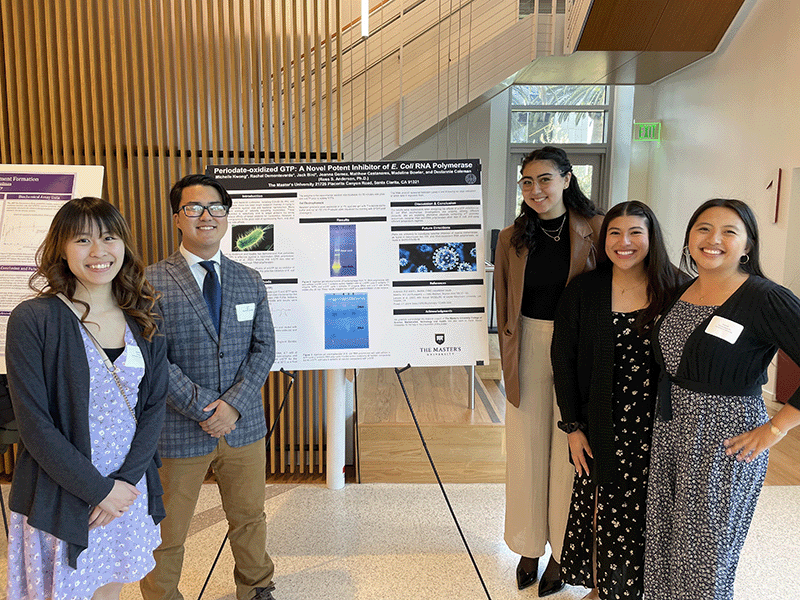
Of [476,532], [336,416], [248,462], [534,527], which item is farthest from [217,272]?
[476,532]

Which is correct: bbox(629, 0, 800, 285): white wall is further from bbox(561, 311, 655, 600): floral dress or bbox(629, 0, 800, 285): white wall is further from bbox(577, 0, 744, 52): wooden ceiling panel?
bbox(561, 311, 655, 600): floral dress

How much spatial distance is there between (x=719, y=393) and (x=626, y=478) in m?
0.50

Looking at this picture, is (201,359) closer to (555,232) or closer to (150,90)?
(555,232)

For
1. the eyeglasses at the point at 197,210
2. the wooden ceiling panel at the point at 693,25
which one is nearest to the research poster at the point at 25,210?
the eyeglasses at the point at 197,210

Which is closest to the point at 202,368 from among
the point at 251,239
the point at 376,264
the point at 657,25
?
the point at 251,239

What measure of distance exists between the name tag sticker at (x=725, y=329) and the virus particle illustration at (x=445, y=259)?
1.26m

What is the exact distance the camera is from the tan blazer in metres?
2.39

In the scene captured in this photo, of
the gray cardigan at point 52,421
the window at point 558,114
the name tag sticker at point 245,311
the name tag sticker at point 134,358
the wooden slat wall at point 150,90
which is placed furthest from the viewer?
the window at point 558,114

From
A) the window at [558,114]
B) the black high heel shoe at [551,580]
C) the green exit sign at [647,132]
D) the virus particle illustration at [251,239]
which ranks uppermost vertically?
the window at [558,114]

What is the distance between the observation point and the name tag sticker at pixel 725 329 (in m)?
1.83

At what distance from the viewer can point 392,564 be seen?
2.83 metres

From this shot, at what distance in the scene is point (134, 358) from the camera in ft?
5.69

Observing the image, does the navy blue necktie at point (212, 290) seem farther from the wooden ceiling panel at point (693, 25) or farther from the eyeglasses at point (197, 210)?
the wooden ceiling panel at point (693, 25)

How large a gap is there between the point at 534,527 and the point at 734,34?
556 centimetres
